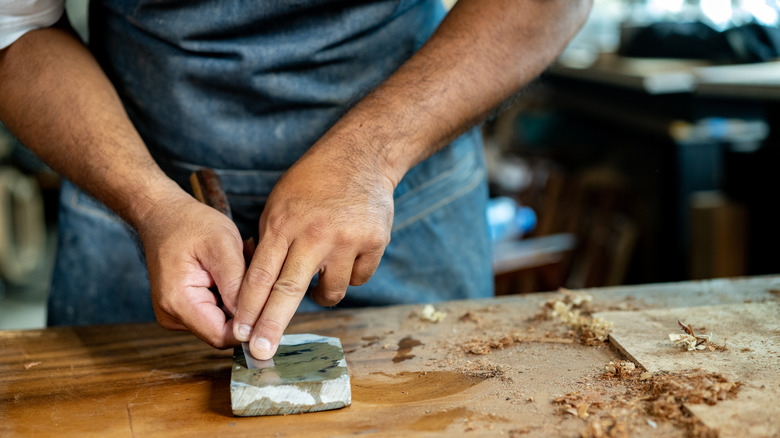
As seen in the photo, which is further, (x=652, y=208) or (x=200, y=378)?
(x=652, y=208)

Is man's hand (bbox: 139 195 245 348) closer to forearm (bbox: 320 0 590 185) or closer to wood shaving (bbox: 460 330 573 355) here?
forearm (bbox: 320 0 590 185)

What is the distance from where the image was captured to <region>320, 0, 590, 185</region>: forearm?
105cm

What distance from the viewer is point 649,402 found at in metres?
0.80

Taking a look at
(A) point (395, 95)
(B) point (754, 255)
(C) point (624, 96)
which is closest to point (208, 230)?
(A) point (395, 95)

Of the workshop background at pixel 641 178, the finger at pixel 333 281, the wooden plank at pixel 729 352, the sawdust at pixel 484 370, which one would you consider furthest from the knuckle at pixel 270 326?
the workshop background at pixel 641 178

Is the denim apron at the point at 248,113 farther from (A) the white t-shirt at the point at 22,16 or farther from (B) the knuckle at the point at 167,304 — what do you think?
(B) the knuckle at the point at 167,304

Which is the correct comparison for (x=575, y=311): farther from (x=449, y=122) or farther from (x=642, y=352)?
(x=449, y=122)

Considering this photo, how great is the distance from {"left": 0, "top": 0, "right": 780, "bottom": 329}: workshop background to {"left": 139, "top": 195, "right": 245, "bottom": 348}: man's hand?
164cm

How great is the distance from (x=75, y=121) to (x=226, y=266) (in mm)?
434

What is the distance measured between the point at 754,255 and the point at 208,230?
3004 millimetres

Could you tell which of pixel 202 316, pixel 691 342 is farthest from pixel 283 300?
pixel 691 342

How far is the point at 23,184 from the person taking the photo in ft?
15.4

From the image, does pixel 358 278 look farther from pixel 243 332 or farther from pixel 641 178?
pixel 641 178

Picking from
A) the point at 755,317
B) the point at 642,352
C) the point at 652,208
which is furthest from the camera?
the point at 652,208
